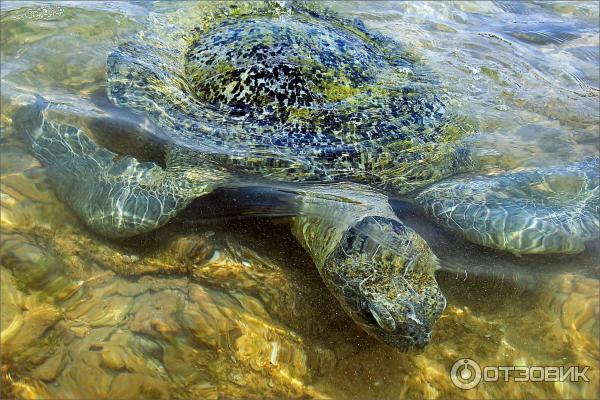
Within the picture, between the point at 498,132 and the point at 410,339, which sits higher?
the point at 498,132

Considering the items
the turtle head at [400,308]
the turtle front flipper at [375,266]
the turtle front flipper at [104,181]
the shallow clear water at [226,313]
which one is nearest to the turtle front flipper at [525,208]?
the shallow clear water at [226,313]

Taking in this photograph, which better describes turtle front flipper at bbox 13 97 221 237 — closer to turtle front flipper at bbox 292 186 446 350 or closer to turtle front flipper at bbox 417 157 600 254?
turtle front flipper at bbox 292 186 446 350

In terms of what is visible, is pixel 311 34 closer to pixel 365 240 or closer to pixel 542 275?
pixel 365 240

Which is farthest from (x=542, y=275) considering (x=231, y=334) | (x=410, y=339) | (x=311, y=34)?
(x=311, y=34)

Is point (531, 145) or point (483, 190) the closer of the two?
point (483, 190)

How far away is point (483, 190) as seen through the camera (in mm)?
4273

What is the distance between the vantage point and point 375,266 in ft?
10.8

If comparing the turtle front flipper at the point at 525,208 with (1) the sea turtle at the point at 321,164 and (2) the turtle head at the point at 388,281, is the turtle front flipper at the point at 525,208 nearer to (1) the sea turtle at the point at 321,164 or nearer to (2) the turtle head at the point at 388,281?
(1) the sea turtle at the point at 321,164

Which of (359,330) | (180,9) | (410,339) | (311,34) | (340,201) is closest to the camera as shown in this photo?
(410,339)

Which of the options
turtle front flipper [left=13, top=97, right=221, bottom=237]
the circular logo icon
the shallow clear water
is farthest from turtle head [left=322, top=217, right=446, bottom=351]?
turtle front flipper [left=13, top=97, right=221, bottom=237]

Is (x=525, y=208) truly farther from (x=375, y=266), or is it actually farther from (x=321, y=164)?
(x=321, y=164)

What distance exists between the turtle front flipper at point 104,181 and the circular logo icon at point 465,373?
2.38 meters

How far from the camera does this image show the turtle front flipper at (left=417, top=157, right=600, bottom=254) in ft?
12.3

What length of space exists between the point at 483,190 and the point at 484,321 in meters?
1.39
